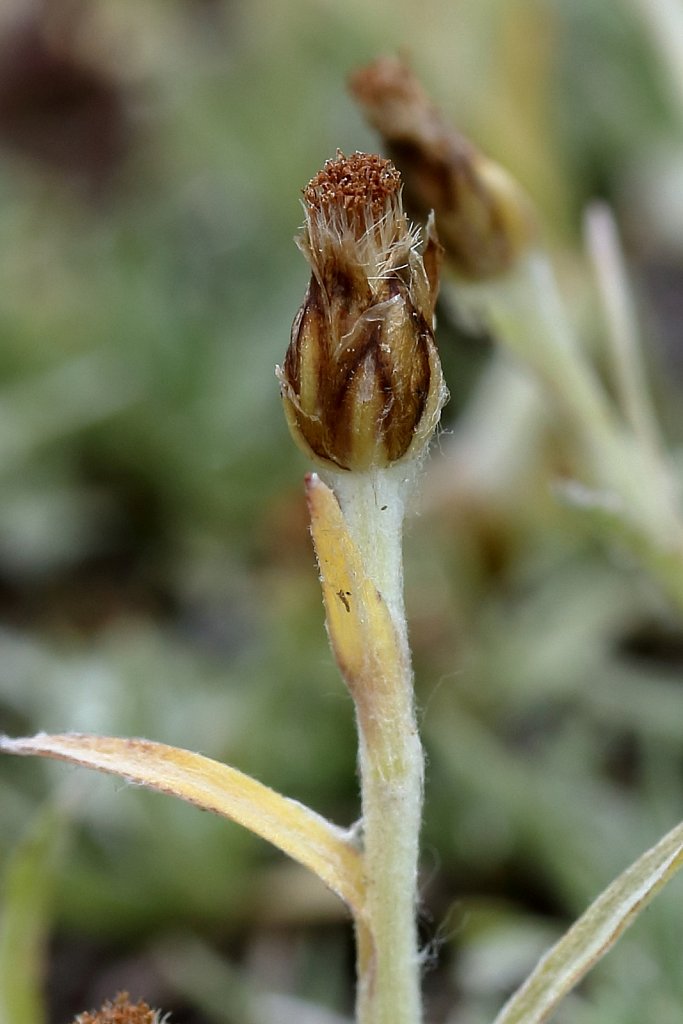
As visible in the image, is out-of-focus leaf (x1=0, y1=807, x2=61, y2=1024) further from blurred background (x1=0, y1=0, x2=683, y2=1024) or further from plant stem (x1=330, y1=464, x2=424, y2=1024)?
plant stem (x1=330, y1=464, x2=424, y2=1024)

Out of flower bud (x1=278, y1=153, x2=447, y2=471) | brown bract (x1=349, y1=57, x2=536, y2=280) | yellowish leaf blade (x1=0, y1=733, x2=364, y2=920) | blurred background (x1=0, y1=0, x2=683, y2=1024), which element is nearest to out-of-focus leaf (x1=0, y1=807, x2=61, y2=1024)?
blurred background (x1=0, y1=0, x2=683, y2=1024)

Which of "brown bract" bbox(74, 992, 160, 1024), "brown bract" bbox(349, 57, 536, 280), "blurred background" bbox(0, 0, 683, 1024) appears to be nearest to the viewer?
"brown bract" bbox(74, 992, 160, 1024)

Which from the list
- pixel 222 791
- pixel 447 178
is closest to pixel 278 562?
pixel 447 178

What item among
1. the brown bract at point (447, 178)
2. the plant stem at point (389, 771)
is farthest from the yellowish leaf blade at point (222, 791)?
the brown bract at point (447, 178)

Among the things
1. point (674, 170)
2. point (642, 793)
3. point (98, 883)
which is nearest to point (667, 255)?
point (674, 170)

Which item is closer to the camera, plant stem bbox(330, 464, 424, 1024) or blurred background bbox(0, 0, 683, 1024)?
plant stem bbox(330, 464, 424, 1024)

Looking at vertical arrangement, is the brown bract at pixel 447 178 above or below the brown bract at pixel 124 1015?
above

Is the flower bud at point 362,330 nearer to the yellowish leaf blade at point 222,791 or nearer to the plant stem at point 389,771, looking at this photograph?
the plant stem at point 389,771
